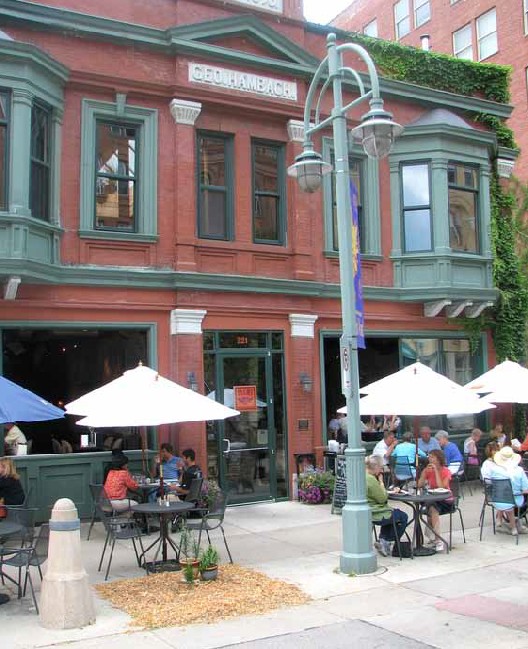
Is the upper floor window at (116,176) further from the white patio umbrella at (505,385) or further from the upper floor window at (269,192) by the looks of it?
the white patio umbrella at (505,385)

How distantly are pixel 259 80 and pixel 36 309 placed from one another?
6425 mm

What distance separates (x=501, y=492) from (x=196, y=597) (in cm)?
502

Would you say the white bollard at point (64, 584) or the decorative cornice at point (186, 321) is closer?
the white bollard at point (64, 584)

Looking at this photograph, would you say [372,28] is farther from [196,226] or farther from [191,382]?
[191,382]

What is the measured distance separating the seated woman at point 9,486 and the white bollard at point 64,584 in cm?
255

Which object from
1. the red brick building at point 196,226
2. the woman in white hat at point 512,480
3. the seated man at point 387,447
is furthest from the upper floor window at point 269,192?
the woman in white hat at point 512,480

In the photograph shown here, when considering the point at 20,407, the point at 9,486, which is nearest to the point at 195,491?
the point at 9,486

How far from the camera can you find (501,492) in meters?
10.4

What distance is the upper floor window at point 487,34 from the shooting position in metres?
33.0

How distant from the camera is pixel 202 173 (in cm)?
1425

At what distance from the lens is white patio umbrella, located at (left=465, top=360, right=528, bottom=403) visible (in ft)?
42.6

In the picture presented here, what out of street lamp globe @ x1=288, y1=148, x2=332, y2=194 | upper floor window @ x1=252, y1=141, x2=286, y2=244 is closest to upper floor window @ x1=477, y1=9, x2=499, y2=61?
upper floor window @ x1=252, y1=141, x2=286, y2=244

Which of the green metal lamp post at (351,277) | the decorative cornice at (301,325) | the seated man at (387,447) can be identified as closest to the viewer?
the green metal lamp post at (351,277)

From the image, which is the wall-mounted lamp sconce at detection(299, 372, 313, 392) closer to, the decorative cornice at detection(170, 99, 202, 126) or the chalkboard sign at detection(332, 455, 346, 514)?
the chalkboard sign at detection(332, 455, 346, 514)
